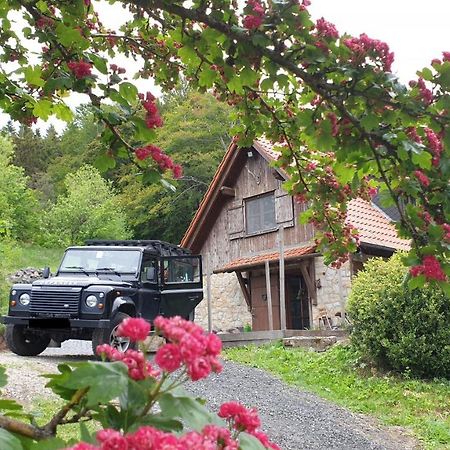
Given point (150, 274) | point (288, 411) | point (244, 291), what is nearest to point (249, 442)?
point (288, 411)

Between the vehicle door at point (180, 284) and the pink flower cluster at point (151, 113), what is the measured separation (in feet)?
24.4

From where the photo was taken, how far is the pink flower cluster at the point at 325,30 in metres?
2.66

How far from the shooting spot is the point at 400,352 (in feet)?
27.2

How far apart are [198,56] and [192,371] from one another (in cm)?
249

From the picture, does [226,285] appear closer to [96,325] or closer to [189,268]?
[189,268]

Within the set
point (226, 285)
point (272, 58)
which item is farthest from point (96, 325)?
point (226, 285)

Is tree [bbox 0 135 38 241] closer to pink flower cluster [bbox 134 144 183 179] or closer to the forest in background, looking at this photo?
the forest in background

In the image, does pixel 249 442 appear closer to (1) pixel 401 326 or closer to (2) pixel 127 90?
(2) pixel 127 90

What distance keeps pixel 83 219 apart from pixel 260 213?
16.6 meters

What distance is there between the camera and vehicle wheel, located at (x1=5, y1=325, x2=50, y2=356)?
381 inches

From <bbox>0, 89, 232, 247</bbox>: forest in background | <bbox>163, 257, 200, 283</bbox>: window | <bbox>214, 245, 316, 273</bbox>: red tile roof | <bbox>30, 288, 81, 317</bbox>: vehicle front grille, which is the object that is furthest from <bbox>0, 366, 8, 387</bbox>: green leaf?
<bbox>0, 89, 232, 247</bbox>: forest in background

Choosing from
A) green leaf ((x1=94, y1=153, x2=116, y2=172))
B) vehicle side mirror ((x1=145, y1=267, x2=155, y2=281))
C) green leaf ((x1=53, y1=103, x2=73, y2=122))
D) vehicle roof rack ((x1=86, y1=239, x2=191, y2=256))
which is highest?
green leaf ((x1=53, y1=103, x2=73, y2=122))

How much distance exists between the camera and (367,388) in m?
8.05

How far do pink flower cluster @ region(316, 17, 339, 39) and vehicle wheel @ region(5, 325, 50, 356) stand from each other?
8.30 m
